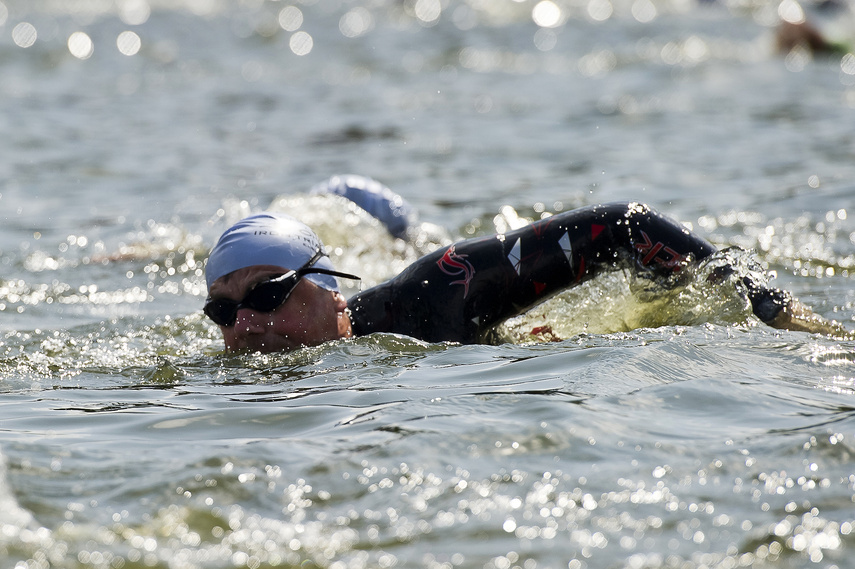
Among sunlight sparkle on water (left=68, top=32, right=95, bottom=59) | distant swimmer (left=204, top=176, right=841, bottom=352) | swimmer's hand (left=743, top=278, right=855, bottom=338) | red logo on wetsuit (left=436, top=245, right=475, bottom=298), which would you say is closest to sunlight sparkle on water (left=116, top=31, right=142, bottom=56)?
sunlight sparkle on water (left=68, top=32, right=95, bottom=59)

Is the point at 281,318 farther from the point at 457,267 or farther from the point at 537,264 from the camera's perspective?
the point at 537,264

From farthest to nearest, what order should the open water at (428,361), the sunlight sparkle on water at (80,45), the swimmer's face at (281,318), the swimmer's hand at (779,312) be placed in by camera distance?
the sunlight sparkle on water at (80,45) → the swimmer's face at (281,318) → the swimmer's hand at (779,312) → the open water at (428,361)

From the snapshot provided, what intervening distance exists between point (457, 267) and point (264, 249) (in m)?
0.96

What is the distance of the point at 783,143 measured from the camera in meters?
12.3

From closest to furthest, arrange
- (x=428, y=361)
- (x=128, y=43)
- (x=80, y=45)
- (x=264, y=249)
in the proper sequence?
(x=428, y=361)
(x=264, y=249)
(x=80, y=45)
(x=128, y=43)

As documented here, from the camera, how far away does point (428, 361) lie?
4781mm

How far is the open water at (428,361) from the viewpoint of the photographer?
2949mm

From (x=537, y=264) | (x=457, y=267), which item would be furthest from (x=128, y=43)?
(x=537, y=264)

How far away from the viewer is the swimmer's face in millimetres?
4941

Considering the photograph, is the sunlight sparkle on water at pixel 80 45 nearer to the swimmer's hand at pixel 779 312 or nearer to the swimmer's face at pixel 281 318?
the swimmer's face at pixel 281 318

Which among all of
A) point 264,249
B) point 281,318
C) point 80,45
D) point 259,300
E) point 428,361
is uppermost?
point 80,45

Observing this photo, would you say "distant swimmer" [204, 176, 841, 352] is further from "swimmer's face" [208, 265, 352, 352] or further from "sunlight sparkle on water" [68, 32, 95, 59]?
"sunlight sparkle on water" [68, 32, 95, 59]

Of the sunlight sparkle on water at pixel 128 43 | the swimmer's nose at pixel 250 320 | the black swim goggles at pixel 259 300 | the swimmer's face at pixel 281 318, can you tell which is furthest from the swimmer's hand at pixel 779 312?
the sunlight sparkle on water at pixel 128 43

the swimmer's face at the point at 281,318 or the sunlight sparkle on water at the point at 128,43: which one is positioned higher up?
the sunlight sparkle on water at the point at 128,43
